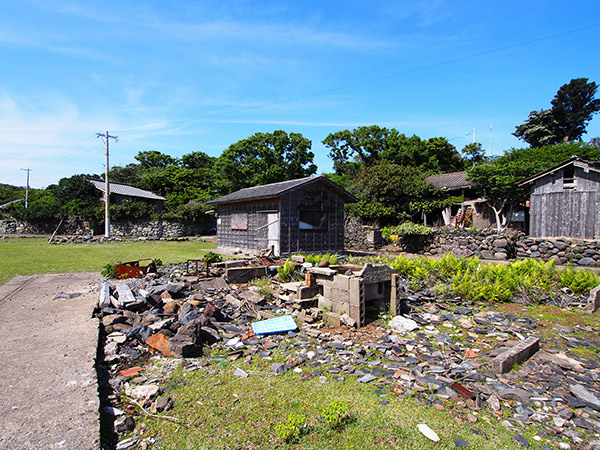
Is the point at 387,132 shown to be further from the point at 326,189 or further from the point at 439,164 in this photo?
the point at 326,189

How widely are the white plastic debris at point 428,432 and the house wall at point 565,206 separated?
1562cm

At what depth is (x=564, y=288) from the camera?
8.28 metres

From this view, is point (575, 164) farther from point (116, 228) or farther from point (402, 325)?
point (116, 228)

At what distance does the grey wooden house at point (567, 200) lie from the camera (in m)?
14.0

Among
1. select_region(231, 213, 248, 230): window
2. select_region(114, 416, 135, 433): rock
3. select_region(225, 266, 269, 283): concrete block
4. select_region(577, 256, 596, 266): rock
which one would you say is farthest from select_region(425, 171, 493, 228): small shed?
select_region(114, 416, 135, 433): rock

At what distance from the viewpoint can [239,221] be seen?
63.5ft

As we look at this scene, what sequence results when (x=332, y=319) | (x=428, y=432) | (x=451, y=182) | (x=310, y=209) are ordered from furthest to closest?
(x=451, y=182)
(x=310, y=209)
(x=332, y=319)
(x=428, y=432)

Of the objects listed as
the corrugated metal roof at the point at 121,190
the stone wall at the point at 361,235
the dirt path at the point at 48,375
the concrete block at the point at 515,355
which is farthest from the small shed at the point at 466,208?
the corrugated metal roof at the point at 121,190

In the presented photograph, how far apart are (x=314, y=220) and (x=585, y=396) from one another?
14.0m

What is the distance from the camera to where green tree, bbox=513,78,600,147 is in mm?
34125

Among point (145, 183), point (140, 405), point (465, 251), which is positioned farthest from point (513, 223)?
point (145, 183)

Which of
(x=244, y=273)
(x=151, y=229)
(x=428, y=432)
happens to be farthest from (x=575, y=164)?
(x=151, y=229)

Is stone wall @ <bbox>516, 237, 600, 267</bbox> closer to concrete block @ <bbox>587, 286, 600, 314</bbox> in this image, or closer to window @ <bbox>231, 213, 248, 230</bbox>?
concrete block @ <bbox>587, 286, 600, 314</bbox>

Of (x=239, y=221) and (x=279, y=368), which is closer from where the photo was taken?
(x=279, y=368)
